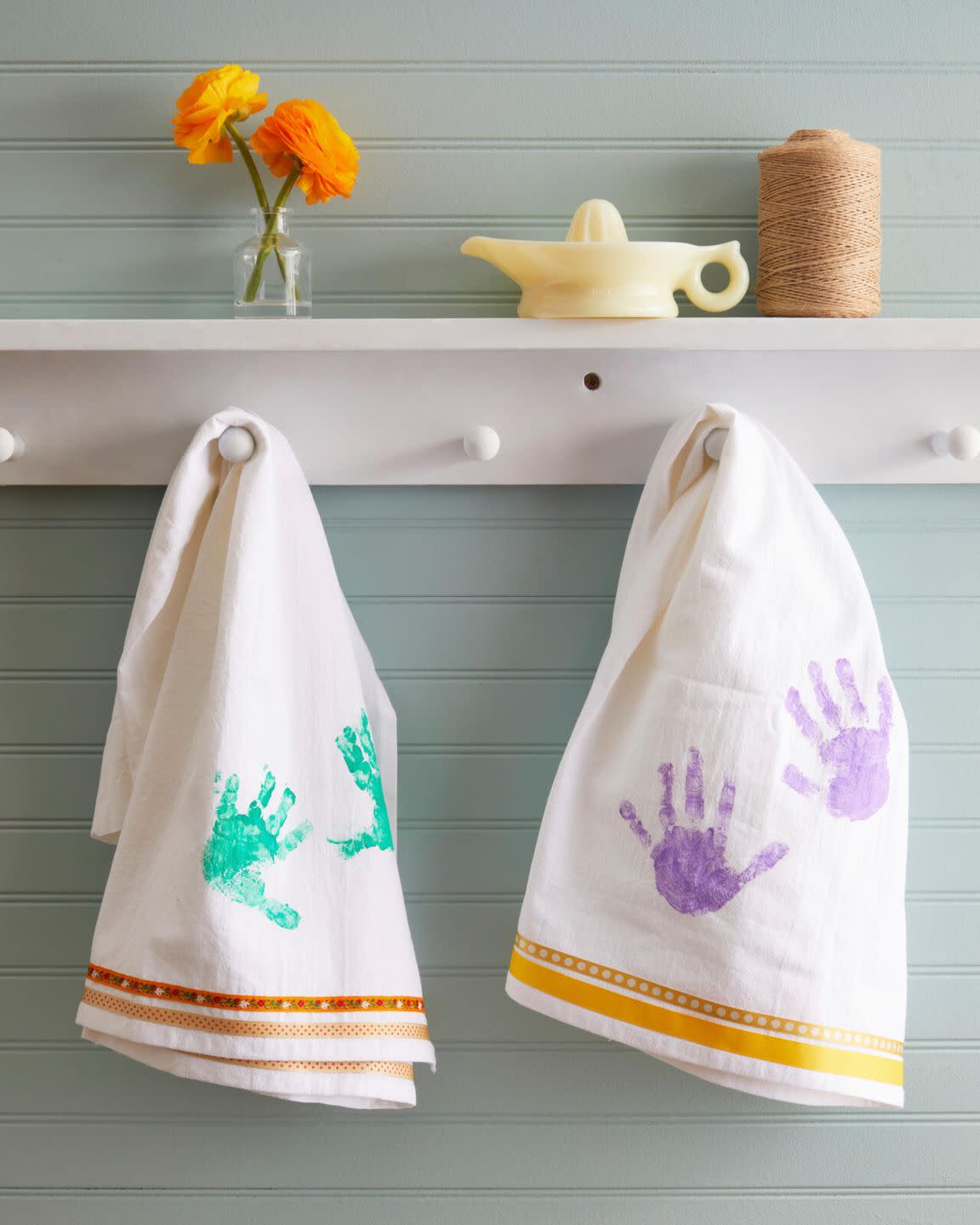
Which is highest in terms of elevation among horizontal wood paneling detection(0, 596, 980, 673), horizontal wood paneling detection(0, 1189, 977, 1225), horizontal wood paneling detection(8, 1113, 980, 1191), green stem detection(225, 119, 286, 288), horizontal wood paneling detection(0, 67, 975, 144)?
horizontal wood paneling detection(0, 67, 975, 144)

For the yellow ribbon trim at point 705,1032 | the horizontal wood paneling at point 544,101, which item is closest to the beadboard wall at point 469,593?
the horizontal wood paneling at point 544,101

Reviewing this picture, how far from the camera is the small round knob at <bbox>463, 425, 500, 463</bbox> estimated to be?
730mm

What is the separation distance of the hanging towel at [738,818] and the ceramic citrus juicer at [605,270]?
0.30ft

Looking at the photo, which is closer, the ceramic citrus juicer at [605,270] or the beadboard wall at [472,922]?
the ceramic citrus juicer at [605,270]

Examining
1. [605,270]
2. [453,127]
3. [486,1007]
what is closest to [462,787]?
[486,1007]

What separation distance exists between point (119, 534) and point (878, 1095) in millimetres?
663

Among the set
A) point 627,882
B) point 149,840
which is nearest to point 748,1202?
point 627,882

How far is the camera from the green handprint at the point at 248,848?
26.6 inches

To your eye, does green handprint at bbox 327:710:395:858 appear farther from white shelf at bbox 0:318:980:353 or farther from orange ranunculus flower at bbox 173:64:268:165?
orange ranunculus flower at bbox 173:64:268:165

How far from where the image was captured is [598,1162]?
82cm

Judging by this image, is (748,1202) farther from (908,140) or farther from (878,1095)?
(908,140)

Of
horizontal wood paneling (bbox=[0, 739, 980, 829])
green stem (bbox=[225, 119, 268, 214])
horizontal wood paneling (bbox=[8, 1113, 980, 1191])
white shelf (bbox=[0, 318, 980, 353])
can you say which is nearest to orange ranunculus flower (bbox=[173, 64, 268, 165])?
green stem (bbox=[225, 119, 268, 214])

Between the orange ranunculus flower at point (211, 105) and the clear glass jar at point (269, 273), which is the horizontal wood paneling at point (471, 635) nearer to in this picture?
the clear glass jar at point (269, 273)

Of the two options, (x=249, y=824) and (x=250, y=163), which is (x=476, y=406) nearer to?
(x=250, y=163)
